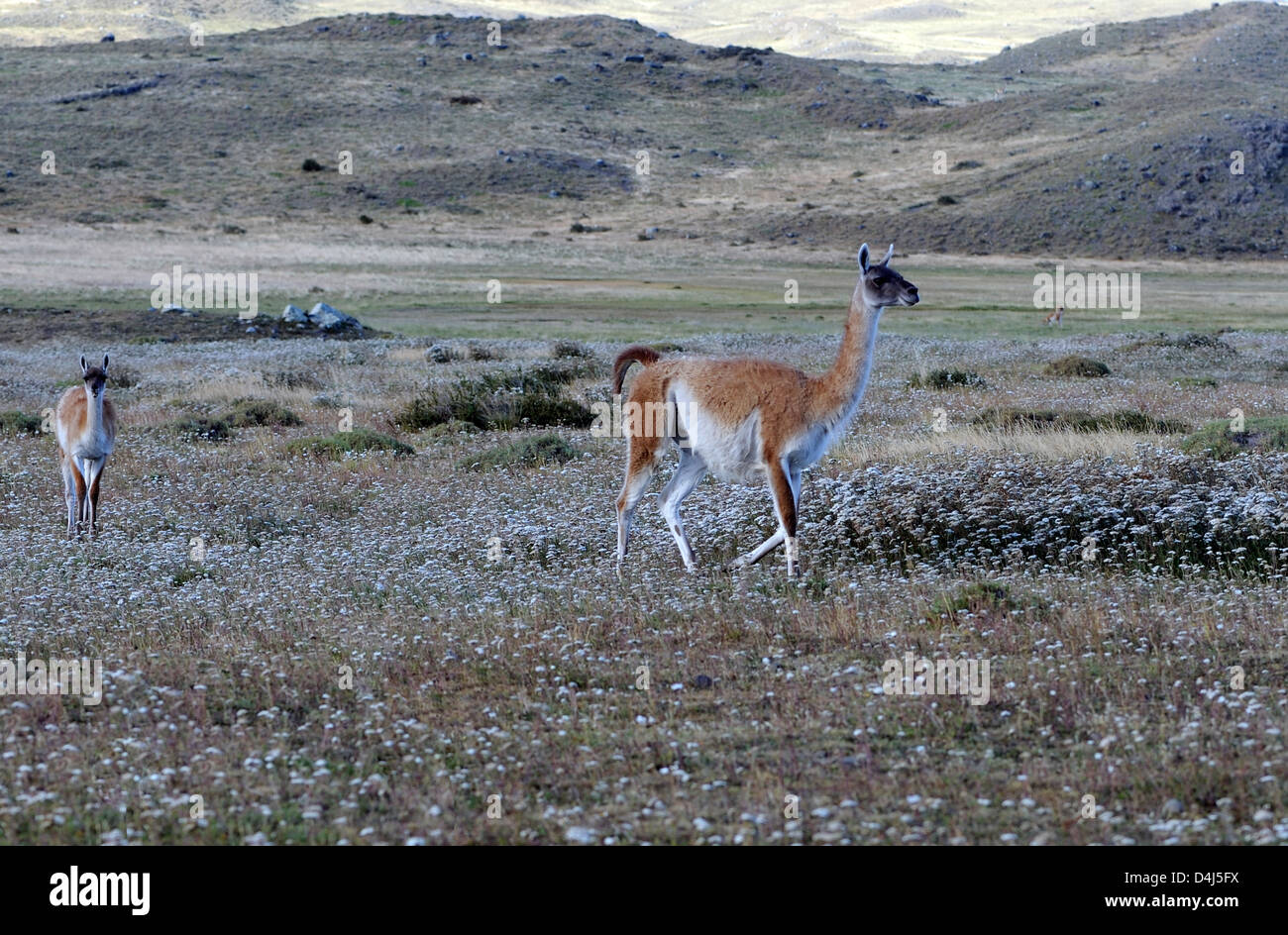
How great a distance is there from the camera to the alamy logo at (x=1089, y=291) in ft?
170

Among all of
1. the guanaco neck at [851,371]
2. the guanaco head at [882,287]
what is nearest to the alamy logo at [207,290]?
the guanaco neck at [851,371]

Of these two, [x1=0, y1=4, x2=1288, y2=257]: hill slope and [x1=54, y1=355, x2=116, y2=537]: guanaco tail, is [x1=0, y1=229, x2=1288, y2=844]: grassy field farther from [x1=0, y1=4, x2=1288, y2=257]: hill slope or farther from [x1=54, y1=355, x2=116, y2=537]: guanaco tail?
[x1=0, y1=4, x2=1288, y2=257]: hill slope

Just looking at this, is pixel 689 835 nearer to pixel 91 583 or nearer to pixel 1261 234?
pixel 91 583

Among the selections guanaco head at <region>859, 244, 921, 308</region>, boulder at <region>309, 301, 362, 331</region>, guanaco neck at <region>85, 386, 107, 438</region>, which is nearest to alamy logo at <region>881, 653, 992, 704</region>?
guanaco head at <region>859, 244, 921, 308</region>

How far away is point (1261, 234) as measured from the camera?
75188 mm

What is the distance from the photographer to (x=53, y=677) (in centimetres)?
766

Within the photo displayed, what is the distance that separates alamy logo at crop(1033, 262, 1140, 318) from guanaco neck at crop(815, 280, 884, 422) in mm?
40424

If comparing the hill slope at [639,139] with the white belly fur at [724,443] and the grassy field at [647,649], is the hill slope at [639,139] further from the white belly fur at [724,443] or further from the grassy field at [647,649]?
the white belly fur at [724,443]

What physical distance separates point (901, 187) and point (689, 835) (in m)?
92.4

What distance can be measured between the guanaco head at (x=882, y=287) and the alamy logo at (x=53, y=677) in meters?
5.80

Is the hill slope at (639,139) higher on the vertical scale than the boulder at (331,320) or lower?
higher

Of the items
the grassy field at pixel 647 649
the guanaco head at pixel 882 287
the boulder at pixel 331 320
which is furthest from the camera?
the boulder at pixel 331 320

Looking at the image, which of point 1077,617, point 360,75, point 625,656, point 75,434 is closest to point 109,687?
point 625,656

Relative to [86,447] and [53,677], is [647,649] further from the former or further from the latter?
[86,447]
